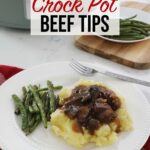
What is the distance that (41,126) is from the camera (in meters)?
0.82

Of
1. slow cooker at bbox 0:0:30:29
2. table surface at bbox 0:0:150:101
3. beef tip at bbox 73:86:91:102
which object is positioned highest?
slow cooker at bbox 0:0:30:29

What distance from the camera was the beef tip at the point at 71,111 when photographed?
2.49ft

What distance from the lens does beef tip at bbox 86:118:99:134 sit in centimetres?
75

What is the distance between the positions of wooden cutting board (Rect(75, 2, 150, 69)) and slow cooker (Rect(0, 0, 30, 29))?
182mm

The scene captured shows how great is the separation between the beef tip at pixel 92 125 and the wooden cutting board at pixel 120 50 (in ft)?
1.13

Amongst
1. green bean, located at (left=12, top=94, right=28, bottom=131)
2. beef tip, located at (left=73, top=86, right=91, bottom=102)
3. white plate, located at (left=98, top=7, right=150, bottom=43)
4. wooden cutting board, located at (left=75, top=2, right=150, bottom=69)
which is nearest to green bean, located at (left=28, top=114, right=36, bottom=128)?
green bean, located at (left=12, top=94, right=28, bottom=131)

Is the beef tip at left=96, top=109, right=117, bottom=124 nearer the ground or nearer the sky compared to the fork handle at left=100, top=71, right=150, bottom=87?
nearer the ground

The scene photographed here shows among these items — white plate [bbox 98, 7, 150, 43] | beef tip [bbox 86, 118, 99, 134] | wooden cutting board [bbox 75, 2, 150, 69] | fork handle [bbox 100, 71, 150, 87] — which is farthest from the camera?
white plate [bbox 98, 7, 150, 43]

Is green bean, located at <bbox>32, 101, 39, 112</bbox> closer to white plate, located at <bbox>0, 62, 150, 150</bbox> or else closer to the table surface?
white plate, located at <bbox>0, 62, 150, 150</bbox>

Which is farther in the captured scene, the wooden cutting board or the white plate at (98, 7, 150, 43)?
the white plate at (98, 7, 150, 43)

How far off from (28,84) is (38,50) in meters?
0.24

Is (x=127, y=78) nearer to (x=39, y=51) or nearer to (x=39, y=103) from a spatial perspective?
(x=39, y=103)

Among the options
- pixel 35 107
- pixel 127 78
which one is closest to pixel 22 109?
pixel 35 107

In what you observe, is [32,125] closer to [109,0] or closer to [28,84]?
[28,84]
